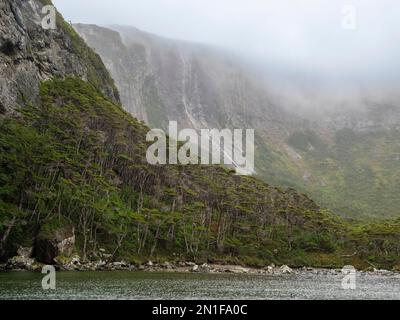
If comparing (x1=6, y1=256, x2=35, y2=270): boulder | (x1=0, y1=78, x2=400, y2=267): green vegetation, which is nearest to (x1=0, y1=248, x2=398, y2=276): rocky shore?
(x1=6, y1=256, x2=35, y2=270): boulder

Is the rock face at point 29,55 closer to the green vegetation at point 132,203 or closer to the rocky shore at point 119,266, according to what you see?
the green vegetation at point 132,203

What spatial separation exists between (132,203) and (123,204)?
6.69 metres

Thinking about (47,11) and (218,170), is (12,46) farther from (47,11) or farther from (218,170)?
(218,170)

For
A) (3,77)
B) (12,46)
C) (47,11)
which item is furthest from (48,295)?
(47,11)

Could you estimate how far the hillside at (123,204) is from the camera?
95250 millimetres

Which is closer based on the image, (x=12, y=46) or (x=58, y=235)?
(x=58, y=235)

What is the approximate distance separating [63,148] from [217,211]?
166 feet

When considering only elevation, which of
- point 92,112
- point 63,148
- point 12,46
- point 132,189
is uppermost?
point 12,46

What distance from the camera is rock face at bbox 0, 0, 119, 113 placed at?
12556 centimetres

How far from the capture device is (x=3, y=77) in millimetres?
122562

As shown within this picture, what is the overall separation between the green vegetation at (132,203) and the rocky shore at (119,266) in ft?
9.49

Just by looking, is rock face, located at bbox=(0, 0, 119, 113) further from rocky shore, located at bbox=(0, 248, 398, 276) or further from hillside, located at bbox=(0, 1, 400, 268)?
rocky shore, located at bbox=(0, 248, 398, 276)

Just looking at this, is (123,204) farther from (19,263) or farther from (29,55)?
(29,55)

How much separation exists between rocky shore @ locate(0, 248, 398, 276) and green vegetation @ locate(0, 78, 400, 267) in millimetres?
2891
